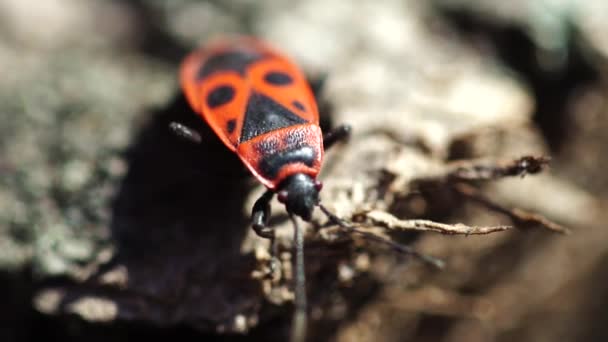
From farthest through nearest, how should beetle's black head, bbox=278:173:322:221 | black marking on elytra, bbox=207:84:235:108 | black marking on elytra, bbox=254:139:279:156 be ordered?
black marking on elytra, bbox=207:84:235:108 → black marking on elytra, bbox=254:139:279:156 → beetle's black head, bbox=278:173:322:221

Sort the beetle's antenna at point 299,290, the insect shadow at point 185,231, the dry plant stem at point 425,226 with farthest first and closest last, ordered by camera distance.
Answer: the insect shadow at point 185,231
the dry plant stem at point 425,226
the beetle's antenna at point 299,290

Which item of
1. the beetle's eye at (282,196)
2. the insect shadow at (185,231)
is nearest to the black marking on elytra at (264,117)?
the insect shadow at (185,231)

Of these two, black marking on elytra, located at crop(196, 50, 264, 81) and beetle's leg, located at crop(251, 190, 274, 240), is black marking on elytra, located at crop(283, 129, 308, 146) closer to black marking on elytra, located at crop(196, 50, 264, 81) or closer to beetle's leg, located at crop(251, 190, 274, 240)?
beetle's leg, located at crop(251, 190, 274, 240)

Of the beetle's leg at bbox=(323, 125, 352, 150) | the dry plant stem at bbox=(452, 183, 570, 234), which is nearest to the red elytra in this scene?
the beetle's leg at bbox=(323, 125, 352, 150)

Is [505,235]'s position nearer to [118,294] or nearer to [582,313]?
[582,313]

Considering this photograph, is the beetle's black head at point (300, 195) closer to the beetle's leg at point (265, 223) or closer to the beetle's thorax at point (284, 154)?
the beetle's thorax at point (284, 154)

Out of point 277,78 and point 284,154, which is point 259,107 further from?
point 284,154

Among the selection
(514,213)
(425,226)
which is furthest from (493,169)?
(425,226)

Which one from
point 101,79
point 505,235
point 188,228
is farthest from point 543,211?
point 101,79
